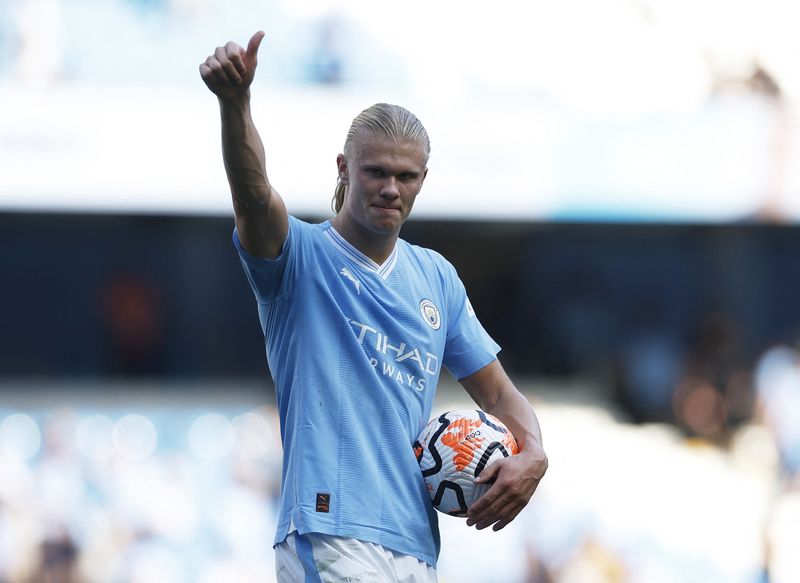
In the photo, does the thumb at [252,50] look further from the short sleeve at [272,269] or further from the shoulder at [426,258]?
the shoulder at [426,258]

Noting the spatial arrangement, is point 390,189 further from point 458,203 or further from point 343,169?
point 458,203

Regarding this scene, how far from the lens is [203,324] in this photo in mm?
13523

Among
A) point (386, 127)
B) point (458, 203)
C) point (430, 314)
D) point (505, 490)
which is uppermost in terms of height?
point (458, 203)

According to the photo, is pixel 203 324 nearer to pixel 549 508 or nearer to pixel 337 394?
pixel 549 508

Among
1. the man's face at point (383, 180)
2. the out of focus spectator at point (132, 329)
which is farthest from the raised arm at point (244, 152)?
the out of focus spectator at point (132, 329)

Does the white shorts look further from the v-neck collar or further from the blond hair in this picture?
the blond hair

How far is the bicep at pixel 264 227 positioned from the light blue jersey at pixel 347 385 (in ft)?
0.12

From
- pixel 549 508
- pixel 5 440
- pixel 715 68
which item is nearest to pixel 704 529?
pixel 549 508

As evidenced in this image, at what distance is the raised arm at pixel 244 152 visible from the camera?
3734mm

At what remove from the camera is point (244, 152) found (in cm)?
380

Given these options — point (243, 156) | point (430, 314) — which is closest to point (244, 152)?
point (243, 156)

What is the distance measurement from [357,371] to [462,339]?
0.55 metres

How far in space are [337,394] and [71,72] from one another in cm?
727

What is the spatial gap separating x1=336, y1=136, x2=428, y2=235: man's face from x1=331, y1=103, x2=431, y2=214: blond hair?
0.02m
